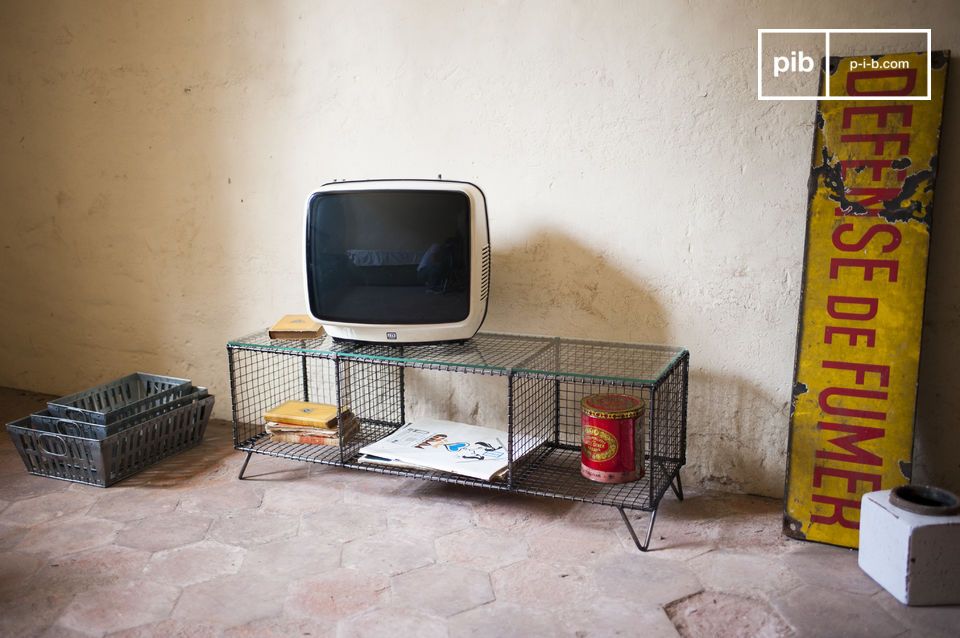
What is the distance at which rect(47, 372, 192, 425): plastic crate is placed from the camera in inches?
109

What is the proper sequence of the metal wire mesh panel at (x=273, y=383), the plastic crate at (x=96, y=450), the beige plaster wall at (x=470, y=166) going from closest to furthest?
the beige plaster wall at (x=470, y=166) < the plastic crate at (x=96, y=450) < the metal wire mesh panel at (x=273, y=383)

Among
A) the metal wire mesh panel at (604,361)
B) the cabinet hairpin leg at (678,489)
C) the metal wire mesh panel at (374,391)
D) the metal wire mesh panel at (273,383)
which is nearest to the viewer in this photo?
the metal wire mesh panel at (604,361)

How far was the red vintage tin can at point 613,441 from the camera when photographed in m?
2.32

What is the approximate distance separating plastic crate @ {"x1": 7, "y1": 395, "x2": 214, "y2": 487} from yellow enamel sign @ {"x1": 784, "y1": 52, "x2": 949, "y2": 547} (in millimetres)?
2204

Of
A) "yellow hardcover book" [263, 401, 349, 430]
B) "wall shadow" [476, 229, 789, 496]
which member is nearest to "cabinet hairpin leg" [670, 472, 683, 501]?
"wall shadow" [476, 229, 789, 496]

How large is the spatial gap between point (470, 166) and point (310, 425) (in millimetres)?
1077

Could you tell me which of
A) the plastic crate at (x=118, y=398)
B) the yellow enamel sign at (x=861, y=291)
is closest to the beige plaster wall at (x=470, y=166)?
the yellow enamel sign at (x=861, y=291)

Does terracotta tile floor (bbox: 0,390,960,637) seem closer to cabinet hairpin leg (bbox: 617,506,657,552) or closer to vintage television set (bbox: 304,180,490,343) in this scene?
cabinet hairpin leg (bbox: 617,506,657,552)

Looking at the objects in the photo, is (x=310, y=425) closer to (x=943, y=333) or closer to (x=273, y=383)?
(x=273, y=383)

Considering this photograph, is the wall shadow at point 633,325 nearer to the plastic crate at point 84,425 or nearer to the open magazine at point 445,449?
the open magazine at point 445,449

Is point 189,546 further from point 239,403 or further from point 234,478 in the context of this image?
point 239,403

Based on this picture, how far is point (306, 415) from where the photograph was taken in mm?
2738

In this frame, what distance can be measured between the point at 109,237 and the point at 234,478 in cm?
142

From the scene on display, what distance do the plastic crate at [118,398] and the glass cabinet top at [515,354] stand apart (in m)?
0.49
